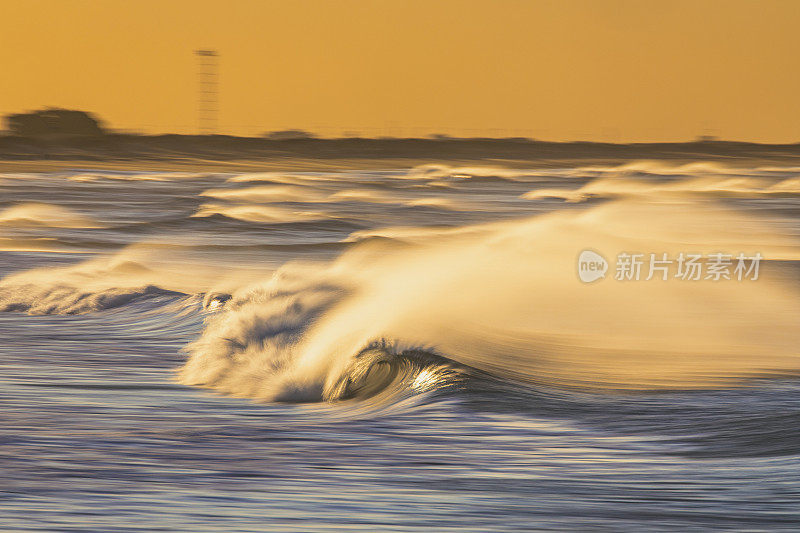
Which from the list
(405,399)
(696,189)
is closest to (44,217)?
(405,399)

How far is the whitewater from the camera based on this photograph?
245 inches

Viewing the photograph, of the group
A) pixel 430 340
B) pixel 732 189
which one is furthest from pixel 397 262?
pixel 732 189

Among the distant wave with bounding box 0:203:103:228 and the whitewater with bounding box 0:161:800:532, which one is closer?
the whitewater with bounding box 0:161:800:532

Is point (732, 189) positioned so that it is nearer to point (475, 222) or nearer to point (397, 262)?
point (475, 222)

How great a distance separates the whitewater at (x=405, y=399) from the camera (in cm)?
623

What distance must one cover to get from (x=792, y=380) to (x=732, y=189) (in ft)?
229

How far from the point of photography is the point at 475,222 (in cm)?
4738

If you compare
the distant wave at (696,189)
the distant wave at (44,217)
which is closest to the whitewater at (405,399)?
the distant wave at (44,217)

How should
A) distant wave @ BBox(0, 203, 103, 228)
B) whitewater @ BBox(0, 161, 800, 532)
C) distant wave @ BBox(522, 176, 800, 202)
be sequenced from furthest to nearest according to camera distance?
distant wave @ BBox(522, 176, 800, 202)
distant wave @ BBox(0, 203, 103, 228)
whitewater @ BBox(0, 161, 800, 532)

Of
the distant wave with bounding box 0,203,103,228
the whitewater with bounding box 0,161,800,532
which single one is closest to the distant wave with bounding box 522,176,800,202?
the distant wave with bounding box 0,203,103,228

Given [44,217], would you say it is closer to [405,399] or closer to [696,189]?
[405,399]

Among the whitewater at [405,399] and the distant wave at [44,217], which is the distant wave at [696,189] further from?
the whitewater at [405,399]

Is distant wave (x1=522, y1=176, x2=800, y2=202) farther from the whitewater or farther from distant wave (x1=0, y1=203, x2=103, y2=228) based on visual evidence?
the whitewater

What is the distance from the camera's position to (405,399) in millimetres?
9109
